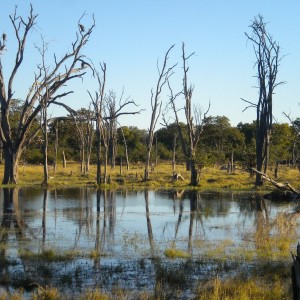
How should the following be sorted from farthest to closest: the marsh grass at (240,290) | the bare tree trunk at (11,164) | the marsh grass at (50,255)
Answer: the bare tree trunk at (11,164) → the marsh grass at (50,255) → the marsh grass at (240,290)

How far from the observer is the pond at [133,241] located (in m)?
10.5

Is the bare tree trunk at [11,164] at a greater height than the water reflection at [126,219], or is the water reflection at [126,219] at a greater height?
the bare tree trunk at [11,164]

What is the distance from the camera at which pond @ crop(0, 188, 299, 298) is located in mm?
10516

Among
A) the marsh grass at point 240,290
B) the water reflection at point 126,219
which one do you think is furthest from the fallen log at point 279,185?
the water reflection at point 126,219

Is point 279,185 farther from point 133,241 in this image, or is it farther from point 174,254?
point 133,241

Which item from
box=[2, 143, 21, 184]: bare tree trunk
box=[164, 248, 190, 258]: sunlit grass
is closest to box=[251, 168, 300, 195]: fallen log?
box=[164, 248, 190, 258]: sunlit grass

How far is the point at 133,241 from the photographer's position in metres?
15.3

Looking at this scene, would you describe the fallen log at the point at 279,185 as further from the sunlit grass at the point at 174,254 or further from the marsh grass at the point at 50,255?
the marsh grass at the point at 50,255

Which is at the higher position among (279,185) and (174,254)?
(279,185)

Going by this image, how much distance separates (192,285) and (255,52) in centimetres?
3406

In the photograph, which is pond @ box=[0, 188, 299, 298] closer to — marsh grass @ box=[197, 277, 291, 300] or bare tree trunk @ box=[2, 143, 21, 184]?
marsh grass @ box=[197, 277, 291, 300]

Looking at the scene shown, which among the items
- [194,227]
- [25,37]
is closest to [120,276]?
[194,227]

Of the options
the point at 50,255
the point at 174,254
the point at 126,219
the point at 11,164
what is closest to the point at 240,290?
the point at 174,254

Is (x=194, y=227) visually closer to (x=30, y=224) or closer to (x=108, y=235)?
(x=108, y=235)
